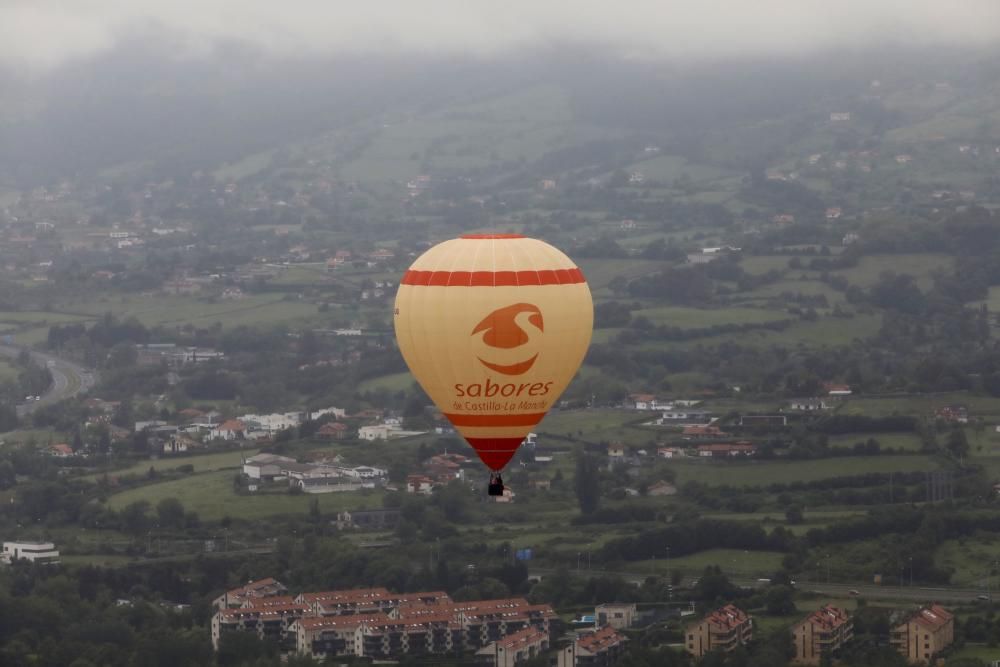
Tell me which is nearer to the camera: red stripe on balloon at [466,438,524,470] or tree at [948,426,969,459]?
red stripe on balloon at [466,438,524,470]

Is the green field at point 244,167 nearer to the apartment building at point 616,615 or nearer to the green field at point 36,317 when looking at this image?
the green field at point 36,317

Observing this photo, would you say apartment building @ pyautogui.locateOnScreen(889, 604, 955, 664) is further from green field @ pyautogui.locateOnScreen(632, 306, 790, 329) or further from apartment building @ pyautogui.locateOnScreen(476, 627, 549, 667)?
green field @ pyautogui.locateOnScreen(632, 306, 790, 329)

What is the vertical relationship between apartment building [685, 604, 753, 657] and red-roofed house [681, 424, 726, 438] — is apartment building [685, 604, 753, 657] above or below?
below

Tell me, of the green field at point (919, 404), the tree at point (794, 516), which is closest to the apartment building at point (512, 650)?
the tree at point (794, 516)

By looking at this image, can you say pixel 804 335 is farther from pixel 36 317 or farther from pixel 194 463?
pixel 36 317

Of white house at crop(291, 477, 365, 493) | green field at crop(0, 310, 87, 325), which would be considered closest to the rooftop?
white house at crop(291, 477, 365, 493)

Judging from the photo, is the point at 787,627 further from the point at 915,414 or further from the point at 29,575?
the point at 915,414

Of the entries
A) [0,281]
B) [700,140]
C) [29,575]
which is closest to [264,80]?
[700,140]

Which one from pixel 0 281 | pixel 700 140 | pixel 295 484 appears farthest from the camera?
pixel 700 140
